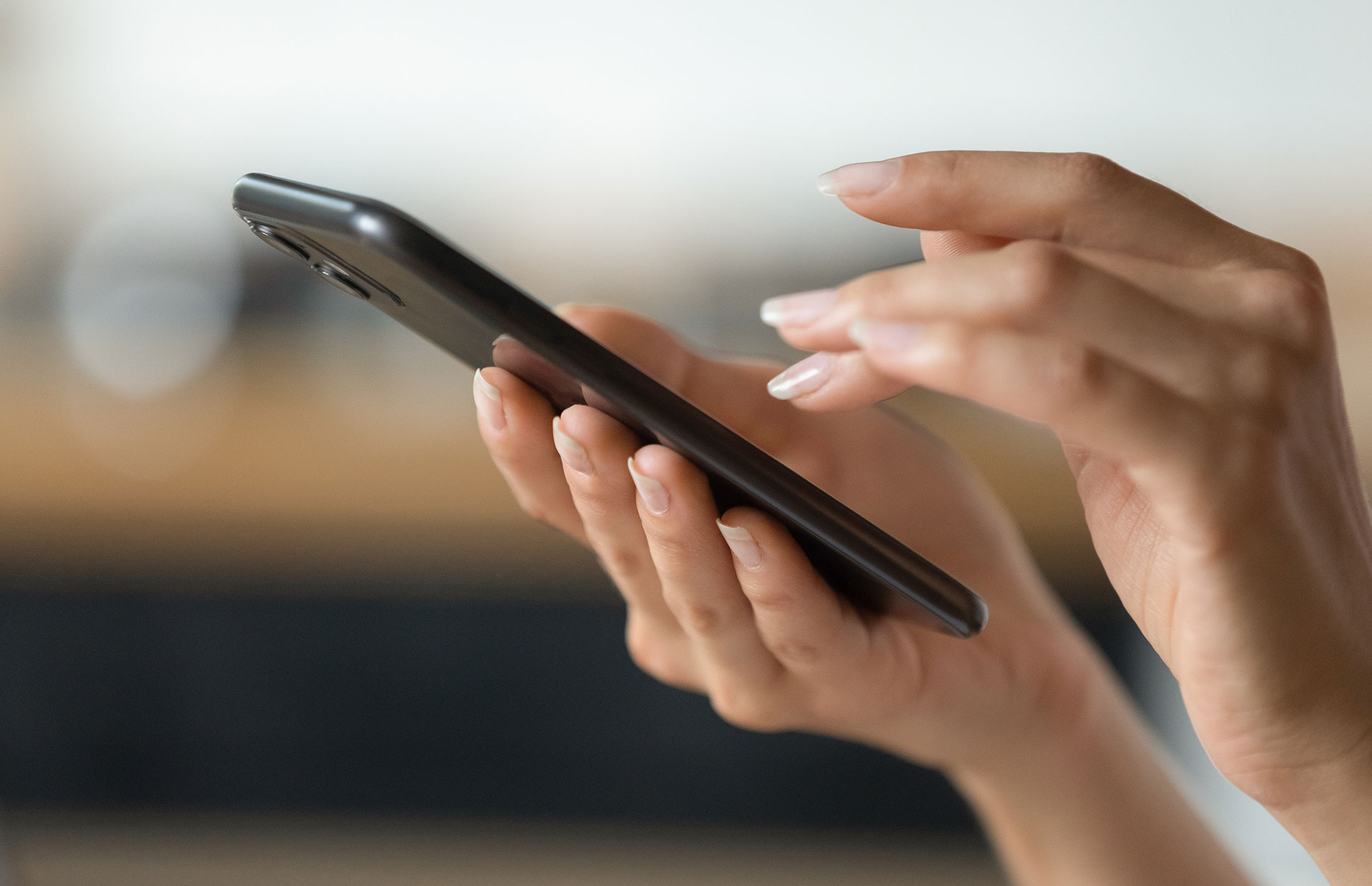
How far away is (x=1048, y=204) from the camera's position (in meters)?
0.40

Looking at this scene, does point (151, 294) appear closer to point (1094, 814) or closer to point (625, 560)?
point (625, 560)

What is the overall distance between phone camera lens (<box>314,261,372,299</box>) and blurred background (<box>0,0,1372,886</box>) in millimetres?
1256

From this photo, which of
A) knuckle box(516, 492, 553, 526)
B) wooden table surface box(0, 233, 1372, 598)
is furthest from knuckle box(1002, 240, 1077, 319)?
wooden table surface box(0, 233, 1372, 598)

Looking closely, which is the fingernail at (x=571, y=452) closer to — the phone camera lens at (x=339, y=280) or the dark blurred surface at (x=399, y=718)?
the phone camera lens at (x=339, y=280)

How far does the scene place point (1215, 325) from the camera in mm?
332

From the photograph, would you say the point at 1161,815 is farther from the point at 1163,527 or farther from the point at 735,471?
the point at 735,471

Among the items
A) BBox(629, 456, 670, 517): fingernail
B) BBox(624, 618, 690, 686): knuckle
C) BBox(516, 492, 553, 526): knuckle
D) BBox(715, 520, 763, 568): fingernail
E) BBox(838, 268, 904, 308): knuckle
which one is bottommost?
BBox(624, 618, 690, 686): knuckle

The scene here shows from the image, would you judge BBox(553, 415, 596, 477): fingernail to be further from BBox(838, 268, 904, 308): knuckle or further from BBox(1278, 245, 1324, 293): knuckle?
BBox(1278, 245, 1324, 293): knuckle

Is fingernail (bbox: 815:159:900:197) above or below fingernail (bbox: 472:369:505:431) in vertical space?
above

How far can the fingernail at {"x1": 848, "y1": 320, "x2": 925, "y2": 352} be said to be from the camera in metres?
0.33

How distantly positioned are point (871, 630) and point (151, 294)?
1.97 meters

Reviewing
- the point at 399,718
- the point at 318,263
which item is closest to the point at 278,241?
the point at 318,263

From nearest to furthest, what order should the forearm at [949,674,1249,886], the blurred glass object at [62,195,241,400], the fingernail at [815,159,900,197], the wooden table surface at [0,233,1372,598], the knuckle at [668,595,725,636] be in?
the fingernail at [815,159,900,197] < the knuckle at [668,595,725,636] < the forearm at [949,674,1249,886] < the wooden table surface at [0,233,1372,598] < the blurred glass object at [62,195,241,400]

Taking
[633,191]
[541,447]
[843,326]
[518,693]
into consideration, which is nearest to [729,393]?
[541,447]
